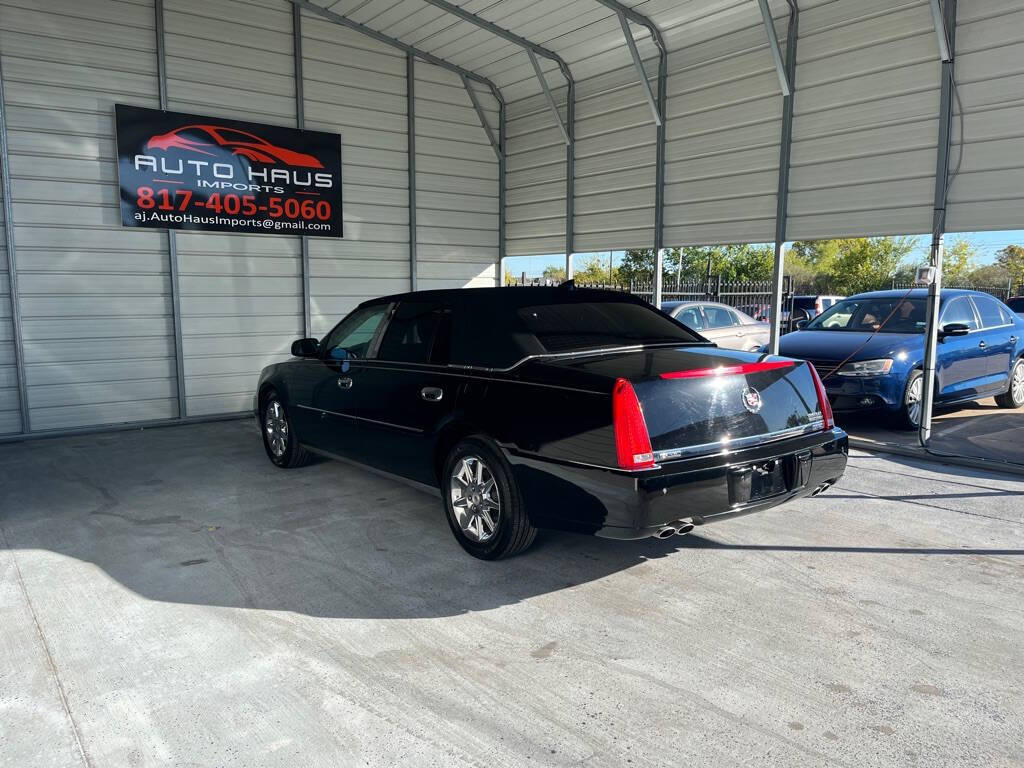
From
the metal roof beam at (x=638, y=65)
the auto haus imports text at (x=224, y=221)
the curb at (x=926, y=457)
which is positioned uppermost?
the metal roof beam at (x=638, y=65)

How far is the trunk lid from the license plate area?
5.5 inches

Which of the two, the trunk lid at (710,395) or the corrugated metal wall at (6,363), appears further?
the corrugated metal wall at (6,363)

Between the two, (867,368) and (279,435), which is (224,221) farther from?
(867,368)

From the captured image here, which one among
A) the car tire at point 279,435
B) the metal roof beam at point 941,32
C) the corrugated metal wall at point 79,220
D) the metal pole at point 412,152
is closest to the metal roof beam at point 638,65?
the metal roof beam at point 941,32

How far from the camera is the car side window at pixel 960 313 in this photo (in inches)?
336

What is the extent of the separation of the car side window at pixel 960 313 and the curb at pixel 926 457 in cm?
197

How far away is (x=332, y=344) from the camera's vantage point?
6.09 metres

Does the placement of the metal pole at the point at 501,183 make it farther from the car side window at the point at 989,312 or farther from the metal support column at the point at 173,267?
the car side window at the point at 989,312

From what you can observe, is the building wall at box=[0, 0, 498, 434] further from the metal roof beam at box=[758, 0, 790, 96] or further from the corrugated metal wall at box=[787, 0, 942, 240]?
the corrugated metal wall at box=[787, 0, 942, 240]

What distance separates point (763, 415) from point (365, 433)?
279 centimetres

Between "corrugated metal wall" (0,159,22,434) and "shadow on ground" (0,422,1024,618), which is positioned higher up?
"corrugated metal wall" (0,159,22,434)

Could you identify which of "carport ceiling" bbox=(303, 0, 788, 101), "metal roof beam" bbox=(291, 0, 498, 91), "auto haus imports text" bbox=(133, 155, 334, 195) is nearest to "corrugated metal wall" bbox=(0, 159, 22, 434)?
"auto haus imports text" bbox=(133, 155, 334, 195)

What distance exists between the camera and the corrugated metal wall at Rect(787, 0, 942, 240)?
699 cm

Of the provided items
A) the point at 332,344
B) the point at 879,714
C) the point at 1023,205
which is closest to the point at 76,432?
the point at 332,344
